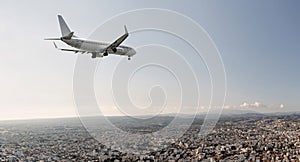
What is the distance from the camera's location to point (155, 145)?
111 feet

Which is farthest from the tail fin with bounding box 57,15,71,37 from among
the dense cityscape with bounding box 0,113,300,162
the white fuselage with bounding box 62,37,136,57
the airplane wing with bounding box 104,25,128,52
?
the dense cityscape with bounding box 0,113,300,162

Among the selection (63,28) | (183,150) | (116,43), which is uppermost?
(63,28)

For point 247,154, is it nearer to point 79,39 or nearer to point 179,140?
point 179,140

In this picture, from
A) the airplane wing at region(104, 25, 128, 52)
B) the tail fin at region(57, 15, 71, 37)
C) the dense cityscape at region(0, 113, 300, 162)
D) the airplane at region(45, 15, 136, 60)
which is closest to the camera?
the airplane wing at region(104, 25, 128, 52)

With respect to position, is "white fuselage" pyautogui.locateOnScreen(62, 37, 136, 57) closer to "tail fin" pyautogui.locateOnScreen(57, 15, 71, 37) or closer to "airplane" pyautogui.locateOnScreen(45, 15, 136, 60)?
"airplane" pyautogui.locateOnScreen(45, 15, 136, 60)

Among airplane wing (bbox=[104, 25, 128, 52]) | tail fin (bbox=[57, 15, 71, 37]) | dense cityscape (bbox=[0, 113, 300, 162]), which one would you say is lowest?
dense cityscape (bbox=[0, 113, 300, 162])

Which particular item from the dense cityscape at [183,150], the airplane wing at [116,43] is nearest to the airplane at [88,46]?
the airplane wing at [116,43]

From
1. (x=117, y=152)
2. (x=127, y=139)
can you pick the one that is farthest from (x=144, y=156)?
(x=127, y=139)

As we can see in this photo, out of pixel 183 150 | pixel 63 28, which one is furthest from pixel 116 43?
pixel 183 150

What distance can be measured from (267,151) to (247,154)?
2.93 m

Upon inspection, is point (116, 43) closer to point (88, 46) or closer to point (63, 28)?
point (88, 46)

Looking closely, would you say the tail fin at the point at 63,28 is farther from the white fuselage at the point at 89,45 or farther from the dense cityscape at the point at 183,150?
the dense cityscape at the point at 183,150

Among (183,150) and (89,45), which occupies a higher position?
(89,45)

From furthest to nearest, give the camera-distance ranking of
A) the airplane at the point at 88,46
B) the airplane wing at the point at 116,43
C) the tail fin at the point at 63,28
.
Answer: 1. the tail fin at the point at 63,28
2. the airplane at the point at 88,46
3. the airplane wing at the point at 116,43
